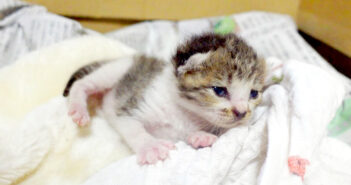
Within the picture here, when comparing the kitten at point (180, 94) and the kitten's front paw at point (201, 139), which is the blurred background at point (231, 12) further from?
the kitten's front paw at point (201, 139)

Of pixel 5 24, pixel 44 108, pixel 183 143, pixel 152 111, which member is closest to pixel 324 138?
pixel 183 143

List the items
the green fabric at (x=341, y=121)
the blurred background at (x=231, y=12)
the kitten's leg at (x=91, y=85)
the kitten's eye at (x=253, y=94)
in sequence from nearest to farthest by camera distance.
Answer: the kitten's eye at (x=253, y=94)
the kitten's leg at (x=91, y=85)
the green fabric at (x=341, y=121)
the blurred background at (x=231, y=12)

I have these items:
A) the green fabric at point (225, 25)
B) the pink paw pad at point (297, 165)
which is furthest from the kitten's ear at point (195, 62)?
the green fabric at point (225, 25)

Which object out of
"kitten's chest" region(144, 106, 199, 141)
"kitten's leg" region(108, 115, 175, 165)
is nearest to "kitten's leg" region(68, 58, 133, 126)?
"kitten's leg" region(108, 115, 175, 165)

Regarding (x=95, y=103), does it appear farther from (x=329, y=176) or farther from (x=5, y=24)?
(x=329, y=176)

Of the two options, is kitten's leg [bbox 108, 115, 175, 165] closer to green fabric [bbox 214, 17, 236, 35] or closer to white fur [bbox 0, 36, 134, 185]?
white fur [bbox 0, 36, 134, 185]

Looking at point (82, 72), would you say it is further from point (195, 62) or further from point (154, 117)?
point (195, 62)
